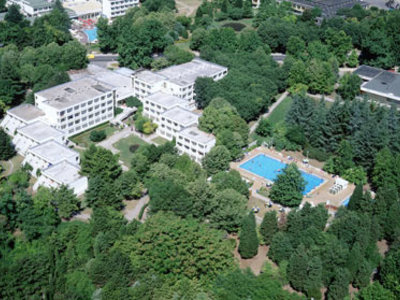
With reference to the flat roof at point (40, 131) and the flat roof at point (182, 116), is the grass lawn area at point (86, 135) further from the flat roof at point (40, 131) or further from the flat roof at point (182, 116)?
the flat roof at point (182, 116)

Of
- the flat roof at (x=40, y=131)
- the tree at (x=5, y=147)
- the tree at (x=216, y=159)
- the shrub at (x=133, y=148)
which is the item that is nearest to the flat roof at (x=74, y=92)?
the flat roof at (x=40, y=131)

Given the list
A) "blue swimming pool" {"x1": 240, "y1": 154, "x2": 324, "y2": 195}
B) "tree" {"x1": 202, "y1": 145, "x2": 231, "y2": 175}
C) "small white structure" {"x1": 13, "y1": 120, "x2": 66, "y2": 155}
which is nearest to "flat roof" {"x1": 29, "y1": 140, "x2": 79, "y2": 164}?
"small white structure" {"x1": 13, "y1": 120, "x2": 66, "y2": 155}

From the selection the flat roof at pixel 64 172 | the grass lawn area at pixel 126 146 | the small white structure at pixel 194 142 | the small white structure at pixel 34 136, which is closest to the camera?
the flat roof at pixel 64 172

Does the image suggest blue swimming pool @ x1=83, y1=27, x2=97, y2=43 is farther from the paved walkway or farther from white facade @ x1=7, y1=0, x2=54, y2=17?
the paved walkway

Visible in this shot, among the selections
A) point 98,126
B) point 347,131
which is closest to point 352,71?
point 347,131

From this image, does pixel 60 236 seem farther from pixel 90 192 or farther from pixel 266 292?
pixel 266 292

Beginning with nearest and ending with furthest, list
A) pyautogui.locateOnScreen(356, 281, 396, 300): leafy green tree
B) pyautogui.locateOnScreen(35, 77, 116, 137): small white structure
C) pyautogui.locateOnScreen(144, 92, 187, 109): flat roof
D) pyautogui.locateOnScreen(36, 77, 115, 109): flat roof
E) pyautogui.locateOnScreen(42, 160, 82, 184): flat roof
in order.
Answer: pyautogui.locateOnScreen(356, 281, 396, 300): leafy green tree → pyautogui.locateOnScreen(42, 160, 82, 184): flat roof → pyautogui.locateOnScreen(35, 77, 116, 137): small white structure → pyautogui.locateOnScreen(36, 77, 115, 109): flat roof → pyautogui.locateOnScreen(144, 92, 187, 109): flat roof

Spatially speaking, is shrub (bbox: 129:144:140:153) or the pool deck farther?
shrub (bbox: 129:144:140:153)
